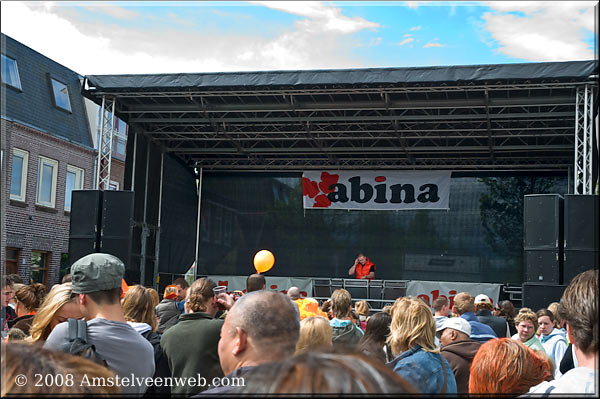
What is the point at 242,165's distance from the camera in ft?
62.7

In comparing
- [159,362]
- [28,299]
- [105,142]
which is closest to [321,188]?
[105,142]

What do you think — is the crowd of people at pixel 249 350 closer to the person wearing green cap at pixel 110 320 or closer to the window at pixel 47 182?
the person wearing green cap at pixel 110 320

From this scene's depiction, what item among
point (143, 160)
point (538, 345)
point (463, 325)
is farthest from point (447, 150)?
point (463, 325)

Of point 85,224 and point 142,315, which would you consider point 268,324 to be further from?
point 85,224

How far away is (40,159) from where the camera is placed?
796 inches

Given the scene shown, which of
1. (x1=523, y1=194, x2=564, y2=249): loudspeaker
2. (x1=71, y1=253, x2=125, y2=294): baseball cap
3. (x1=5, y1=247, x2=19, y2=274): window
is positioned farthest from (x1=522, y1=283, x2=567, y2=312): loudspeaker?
(x1=5, y1=247, x2=19, y2=274): window

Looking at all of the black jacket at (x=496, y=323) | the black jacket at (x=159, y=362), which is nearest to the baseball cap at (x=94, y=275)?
the black jacket at (x=159, y=362)

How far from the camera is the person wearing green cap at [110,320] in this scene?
9.11 ft

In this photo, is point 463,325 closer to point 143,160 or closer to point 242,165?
point 143,160

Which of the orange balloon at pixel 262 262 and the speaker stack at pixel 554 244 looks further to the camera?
the orange balloon at pixel 262 262

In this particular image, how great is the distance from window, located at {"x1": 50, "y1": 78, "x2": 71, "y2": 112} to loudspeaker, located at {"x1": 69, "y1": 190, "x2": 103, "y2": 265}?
1022 cm

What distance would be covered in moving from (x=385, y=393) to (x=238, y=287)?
58.4 feet

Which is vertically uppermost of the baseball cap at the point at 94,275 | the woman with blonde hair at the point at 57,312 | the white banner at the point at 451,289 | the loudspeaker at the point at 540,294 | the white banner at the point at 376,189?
the white banner at the point at 376,189

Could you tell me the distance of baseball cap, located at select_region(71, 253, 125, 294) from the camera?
2.87 metres
